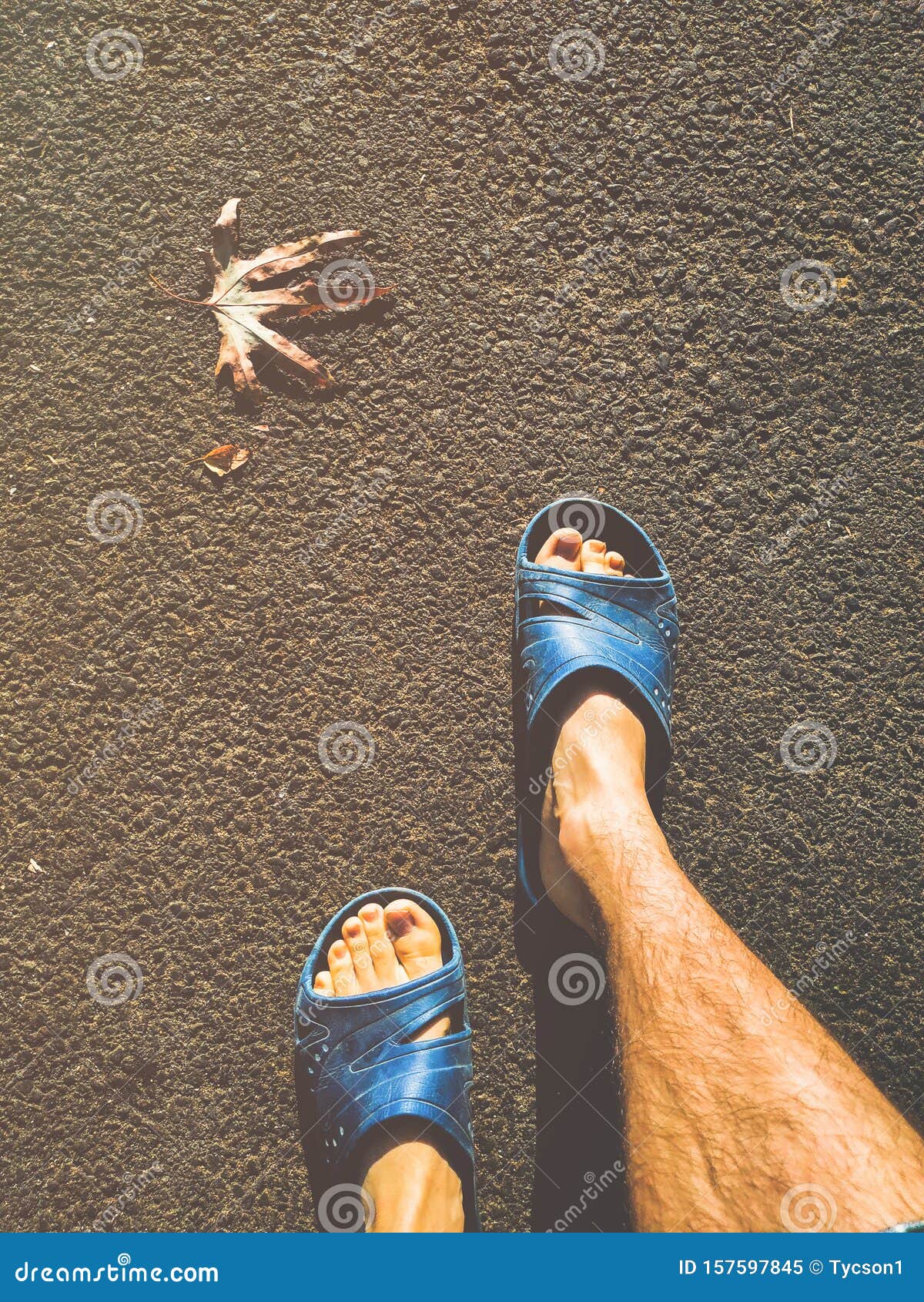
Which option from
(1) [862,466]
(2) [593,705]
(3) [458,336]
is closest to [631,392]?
(3) [458,336]

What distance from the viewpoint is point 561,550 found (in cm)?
212

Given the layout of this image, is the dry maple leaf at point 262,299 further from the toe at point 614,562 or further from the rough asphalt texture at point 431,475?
the toe at point 614,562

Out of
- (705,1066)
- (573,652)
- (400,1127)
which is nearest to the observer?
(705,1066)

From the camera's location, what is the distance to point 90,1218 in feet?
6.59

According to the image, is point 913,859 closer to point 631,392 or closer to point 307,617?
point 631,392

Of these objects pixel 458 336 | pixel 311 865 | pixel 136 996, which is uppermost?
pixel 458 336

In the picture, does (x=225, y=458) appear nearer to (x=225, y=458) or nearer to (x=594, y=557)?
(x=225, y=458)

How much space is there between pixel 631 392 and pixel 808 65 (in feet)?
3.30

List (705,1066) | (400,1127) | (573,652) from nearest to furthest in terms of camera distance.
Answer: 1. (705,1066)
2. (400,1127)
3. (573,652)

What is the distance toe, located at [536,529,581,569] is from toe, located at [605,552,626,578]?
84 mm

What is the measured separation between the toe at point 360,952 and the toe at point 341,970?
0.01 meters

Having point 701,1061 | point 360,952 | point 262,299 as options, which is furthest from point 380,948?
point 262,299

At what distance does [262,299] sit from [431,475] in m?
0.63

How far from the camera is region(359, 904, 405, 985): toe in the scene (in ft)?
6.59
